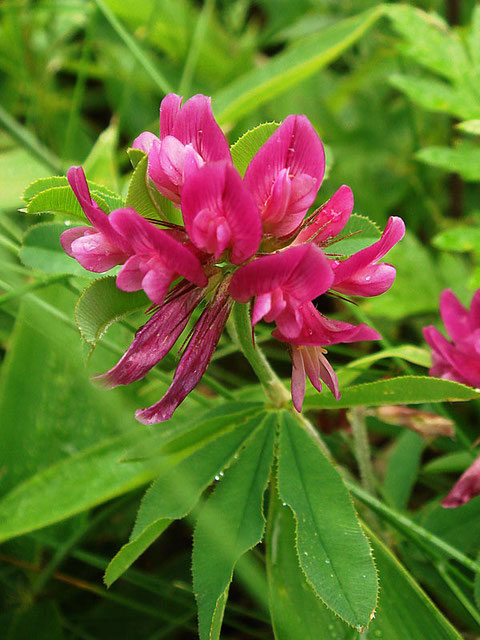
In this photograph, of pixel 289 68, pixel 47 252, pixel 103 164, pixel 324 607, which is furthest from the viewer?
pixel 289 68

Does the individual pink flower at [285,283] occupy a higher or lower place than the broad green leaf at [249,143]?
lower

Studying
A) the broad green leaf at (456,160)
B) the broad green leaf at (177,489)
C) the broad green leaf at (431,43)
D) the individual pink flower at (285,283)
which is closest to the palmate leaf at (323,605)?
the broad green leaf at (177,489)

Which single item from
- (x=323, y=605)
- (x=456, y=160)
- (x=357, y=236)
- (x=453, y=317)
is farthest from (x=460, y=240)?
(x=323, y=605)

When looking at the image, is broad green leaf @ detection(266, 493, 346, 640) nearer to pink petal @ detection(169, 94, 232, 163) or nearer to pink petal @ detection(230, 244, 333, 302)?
pink petal @ detection(230, 244, 333, 302)

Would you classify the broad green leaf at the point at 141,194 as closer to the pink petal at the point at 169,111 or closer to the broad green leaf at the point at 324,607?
the pink petal at the point at 169,111

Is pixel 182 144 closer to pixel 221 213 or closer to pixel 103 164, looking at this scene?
pixel 221 213

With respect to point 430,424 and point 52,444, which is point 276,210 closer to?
point 430,424

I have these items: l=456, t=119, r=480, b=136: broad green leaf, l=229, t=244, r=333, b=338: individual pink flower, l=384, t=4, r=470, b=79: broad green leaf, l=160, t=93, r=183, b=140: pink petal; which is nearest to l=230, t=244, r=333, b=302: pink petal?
l=229, t=244, r=333, b=338: individual pink flower
